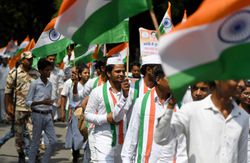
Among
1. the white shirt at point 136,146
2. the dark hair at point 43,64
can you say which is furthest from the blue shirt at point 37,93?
the white shirt at point 136,146

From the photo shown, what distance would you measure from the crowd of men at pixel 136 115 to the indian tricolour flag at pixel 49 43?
24 cm

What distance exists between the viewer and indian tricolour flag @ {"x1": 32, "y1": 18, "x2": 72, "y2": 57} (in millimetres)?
10625

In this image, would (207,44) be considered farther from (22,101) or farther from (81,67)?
(81,67)

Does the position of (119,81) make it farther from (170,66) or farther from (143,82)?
(170,66)

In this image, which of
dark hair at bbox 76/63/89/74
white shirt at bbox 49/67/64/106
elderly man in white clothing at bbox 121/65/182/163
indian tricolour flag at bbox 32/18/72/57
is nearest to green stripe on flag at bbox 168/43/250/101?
elderly man in white clothing at bbox 121/65/182/163

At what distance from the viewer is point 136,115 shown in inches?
266

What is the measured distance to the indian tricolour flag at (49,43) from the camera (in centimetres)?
1062

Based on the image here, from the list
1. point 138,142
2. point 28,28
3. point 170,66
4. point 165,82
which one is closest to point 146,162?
point 138,142

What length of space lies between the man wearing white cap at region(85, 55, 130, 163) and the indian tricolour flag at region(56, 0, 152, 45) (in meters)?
2.23

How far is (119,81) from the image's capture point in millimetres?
8273

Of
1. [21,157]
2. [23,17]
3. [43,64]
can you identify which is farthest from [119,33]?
[23,17]

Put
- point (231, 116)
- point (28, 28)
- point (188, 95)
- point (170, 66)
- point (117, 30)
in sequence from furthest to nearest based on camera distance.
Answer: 1. point (28, 28)
2. point (117, 30)
3. point (188, 95)
4. point (231, 116)
5. point (170, 66)

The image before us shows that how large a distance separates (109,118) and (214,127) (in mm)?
2851

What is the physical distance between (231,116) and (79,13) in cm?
Result: 147
